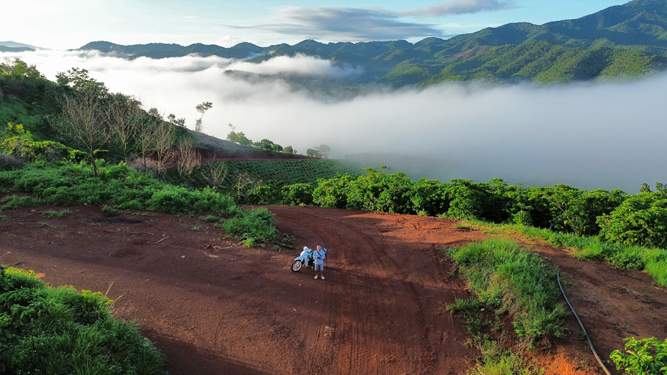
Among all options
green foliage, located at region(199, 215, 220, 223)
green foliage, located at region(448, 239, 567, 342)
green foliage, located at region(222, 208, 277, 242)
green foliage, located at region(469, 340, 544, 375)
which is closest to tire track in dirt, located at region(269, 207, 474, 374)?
green foliage, located at region(469, 340, 544, 375)

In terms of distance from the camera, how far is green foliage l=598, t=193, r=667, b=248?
421 inches

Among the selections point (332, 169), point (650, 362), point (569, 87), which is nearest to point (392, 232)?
point (650, 362)

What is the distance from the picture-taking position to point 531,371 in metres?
5.93

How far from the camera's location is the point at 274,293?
8070mm

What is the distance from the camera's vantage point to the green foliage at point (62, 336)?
4.36 metres

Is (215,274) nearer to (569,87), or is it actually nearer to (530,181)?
(530,181)

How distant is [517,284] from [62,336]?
8279 mm

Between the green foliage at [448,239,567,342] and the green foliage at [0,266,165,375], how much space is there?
6692 millimetres

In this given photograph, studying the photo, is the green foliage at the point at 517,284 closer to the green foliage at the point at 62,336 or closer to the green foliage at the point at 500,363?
the green foliage at the point at 500,363

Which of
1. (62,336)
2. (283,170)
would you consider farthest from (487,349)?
(283,170)

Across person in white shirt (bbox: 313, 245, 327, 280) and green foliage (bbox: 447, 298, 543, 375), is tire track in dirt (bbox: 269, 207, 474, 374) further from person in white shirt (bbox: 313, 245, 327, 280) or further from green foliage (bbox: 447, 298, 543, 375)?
green foliage (bbox: 447, 298, 543, 375)

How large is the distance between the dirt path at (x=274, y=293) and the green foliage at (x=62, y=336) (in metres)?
0.71

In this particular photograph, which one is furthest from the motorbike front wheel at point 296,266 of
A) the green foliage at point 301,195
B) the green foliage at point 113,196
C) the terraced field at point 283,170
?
the terraced field at point 283,170

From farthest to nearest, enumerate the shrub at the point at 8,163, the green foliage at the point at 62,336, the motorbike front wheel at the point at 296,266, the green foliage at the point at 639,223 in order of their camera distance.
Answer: the shrub at the point at 8,163, the green foliage at the point at 639,223, the motorbike front wheel at the point at 296,266, the green foliage at the point at 62,336
